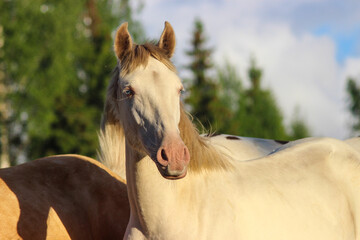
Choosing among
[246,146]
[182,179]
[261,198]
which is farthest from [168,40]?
[246,146]

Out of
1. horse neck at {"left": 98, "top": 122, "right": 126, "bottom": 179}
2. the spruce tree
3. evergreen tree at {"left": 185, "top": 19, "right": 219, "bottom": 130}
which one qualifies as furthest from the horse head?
the spruce tree

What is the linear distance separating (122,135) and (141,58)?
2.45 feet

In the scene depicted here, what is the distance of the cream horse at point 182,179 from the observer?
10.2 feet

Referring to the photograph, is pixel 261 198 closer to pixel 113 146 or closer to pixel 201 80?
pixel 113 146

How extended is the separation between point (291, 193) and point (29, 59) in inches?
664

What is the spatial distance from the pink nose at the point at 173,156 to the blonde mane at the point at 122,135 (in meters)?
0.41

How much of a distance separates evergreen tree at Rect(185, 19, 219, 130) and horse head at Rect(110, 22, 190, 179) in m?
25.1

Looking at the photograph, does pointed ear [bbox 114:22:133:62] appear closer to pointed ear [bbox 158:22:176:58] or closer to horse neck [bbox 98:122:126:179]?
pointed ear [bbox 158:22:176:58]

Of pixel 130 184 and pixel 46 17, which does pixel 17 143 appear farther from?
pixel 130 184

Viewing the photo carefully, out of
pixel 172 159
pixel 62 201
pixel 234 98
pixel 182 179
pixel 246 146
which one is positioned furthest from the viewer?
pixel 234 98

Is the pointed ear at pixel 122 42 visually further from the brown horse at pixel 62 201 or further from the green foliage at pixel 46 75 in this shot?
the green foliage at pixel 46 75

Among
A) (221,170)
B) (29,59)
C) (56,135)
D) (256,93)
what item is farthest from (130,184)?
(256,93)

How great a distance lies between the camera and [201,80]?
33719 millimetres

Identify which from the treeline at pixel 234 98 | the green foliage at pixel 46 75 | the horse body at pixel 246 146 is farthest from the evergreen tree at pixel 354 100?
the horse body at pixel 246 146
